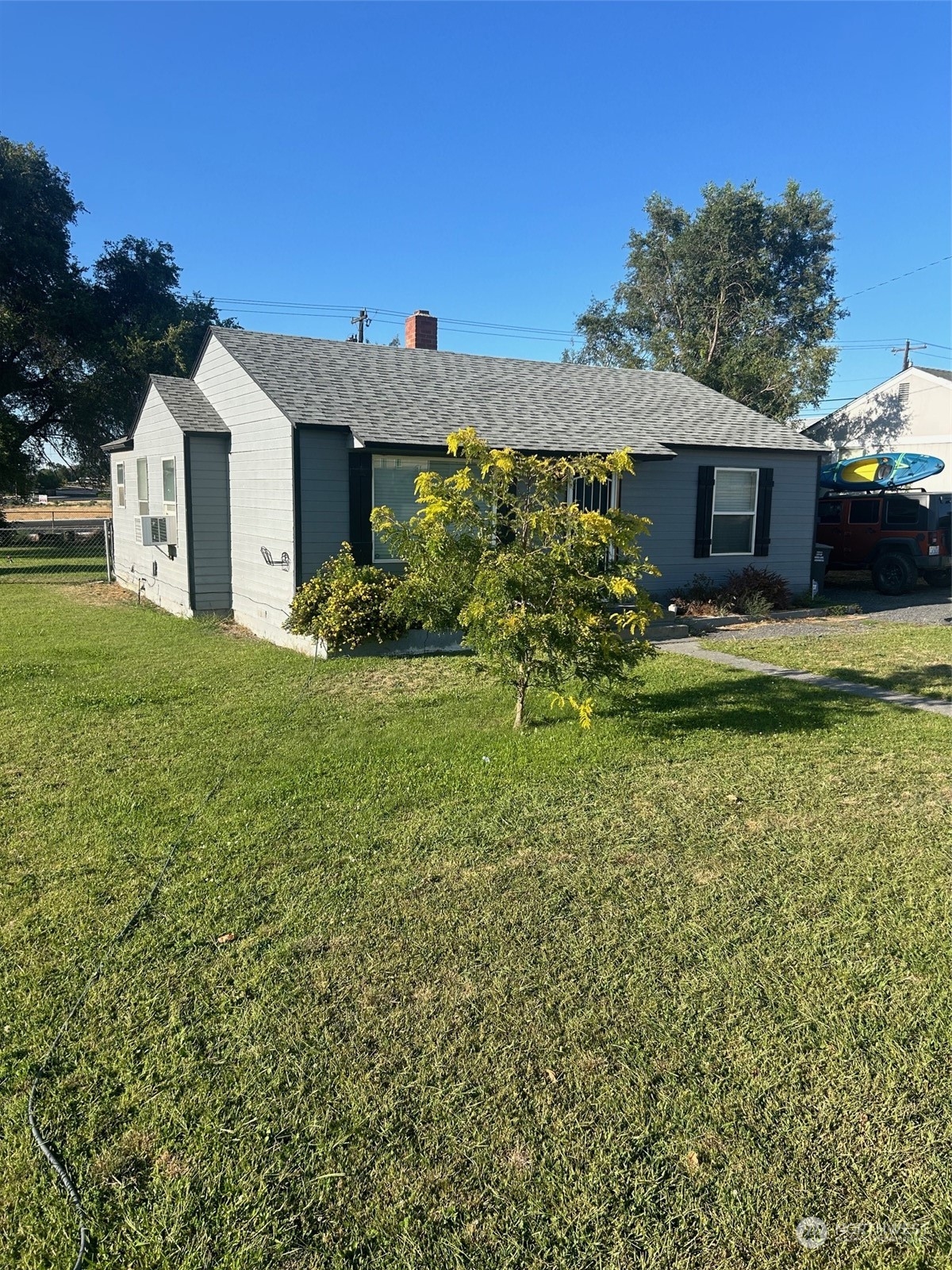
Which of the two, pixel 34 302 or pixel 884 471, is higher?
pixel 34 302

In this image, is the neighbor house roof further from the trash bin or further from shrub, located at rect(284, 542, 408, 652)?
the trash bin

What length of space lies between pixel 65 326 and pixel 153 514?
12818mm

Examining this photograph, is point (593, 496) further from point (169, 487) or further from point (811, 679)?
point (169, 487)

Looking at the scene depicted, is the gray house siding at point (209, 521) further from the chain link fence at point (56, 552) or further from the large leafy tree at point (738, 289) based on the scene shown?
the large leafy tree at point (738, 289)

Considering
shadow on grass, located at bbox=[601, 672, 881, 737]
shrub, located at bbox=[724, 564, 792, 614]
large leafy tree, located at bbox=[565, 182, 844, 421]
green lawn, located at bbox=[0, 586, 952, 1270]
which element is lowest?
green lawn, located at bbox=[0, 586, 952, 1270]

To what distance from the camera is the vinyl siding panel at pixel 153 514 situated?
13.1 meters

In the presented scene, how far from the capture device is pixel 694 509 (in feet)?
44.4

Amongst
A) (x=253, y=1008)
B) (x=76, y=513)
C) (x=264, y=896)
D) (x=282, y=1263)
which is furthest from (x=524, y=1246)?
(x=76, y=513)

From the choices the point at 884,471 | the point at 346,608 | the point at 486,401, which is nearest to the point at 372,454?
the point at 346,608

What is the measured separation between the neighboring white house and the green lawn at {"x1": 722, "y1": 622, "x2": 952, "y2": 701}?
14.6 m

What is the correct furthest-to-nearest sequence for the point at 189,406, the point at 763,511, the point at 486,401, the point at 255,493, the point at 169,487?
the point at 763,511, the point at 169,487, the point at 189,406, the point at 486,401, the point at 255,493

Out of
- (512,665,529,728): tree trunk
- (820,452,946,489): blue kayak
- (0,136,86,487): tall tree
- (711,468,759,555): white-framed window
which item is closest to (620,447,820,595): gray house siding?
(711,468,759,555): white-framed window

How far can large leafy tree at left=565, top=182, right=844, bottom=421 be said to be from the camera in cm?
3062

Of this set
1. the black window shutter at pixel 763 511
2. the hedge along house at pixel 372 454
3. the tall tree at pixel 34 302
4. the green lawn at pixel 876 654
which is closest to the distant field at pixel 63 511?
the tall tree at pixel 34 302
